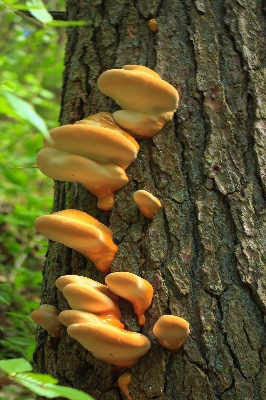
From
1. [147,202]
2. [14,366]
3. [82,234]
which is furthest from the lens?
[147,202]

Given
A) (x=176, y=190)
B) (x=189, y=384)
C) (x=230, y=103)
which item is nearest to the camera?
(x=189, y=384)

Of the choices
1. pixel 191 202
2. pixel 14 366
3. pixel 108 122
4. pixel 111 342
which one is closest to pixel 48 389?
pixel 14 366

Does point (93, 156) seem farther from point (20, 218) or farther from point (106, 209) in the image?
point (20, 218)

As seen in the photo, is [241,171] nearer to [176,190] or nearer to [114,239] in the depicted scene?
[176,190]

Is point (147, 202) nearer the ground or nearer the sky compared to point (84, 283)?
nearer the sky

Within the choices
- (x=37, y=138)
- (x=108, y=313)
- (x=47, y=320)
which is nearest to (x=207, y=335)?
(x=108, y=313)

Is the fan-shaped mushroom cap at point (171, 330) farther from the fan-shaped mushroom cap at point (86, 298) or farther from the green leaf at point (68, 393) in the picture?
the green leaf at point (68, 393)

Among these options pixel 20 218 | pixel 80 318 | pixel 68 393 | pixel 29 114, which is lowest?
pixel 20 218

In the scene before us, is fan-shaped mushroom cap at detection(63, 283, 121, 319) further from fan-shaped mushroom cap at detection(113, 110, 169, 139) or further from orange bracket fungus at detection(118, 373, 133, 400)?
fan-shaped mushroom cap at detection(113, 110, 169, 139)
